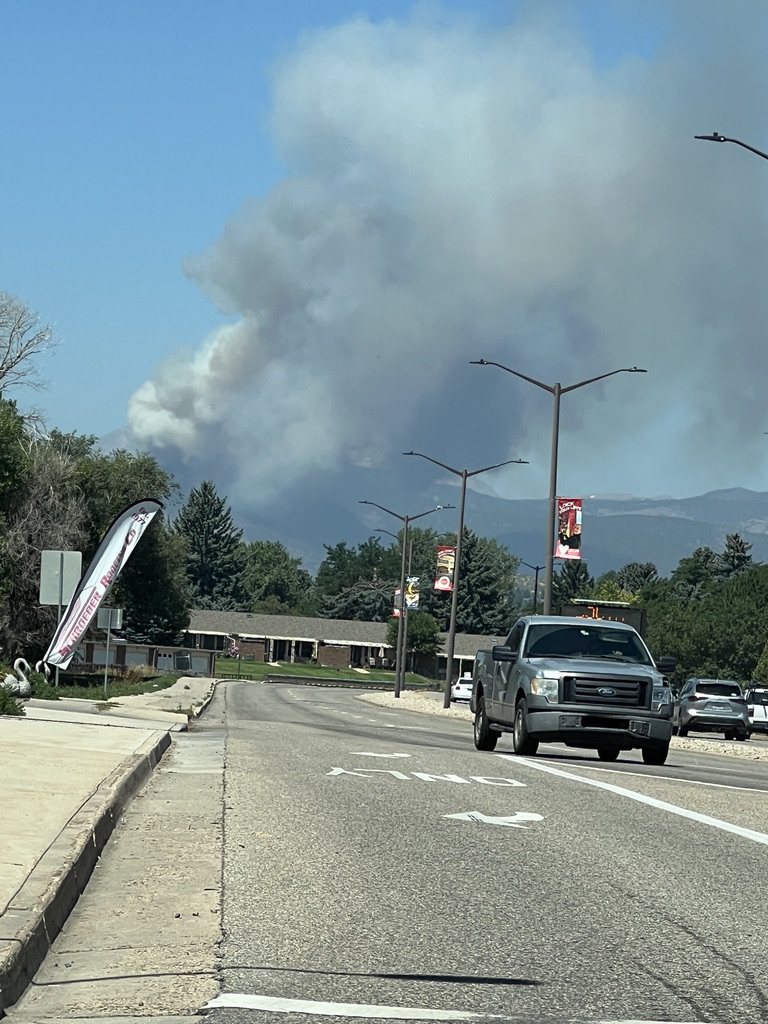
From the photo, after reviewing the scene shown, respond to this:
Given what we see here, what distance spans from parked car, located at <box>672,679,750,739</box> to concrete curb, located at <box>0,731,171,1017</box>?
1299 inches

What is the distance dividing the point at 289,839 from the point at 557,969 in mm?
4765

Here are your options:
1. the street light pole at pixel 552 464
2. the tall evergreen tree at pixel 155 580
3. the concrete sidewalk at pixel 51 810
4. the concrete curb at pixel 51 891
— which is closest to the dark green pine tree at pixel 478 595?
the tall evergreen tree at pixel 155 580

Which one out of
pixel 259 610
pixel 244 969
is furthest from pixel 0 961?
pixel 259 610

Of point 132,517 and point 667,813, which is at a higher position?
point 132,517

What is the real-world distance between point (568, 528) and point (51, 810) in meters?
35.2

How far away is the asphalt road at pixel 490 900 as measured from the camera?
6621 mm

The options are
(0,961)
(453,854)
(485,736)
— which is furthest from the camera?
(485,736)

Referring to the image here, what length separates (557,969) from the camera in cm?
718

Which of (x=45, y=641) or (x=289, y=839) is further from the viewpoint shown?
(x=45, y=641)

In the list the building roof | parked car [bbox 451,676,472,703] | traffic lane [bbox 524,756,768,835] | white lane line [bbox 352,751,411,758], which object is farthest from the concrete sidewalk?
the building roof

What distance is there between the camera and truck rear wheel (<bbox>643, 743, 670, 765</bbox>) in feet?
71.7

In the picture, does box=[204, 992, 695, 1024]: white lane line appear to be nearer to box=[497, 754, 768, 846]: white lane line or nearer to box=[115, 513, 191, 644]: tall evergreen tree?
box=[497, 754, 768, 846]: white lane line

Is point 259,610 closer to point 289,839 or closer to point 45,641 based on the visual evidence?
point 45,641

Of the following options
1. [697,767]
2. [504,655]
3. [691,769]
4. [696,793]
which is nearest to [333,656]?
[697,767]
